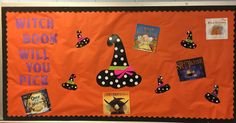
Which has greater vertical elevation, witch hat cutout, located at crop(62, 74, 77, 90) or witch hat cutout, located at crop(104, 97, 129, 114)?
witch hat cutout, located at crop(62, 74, 77, 90)

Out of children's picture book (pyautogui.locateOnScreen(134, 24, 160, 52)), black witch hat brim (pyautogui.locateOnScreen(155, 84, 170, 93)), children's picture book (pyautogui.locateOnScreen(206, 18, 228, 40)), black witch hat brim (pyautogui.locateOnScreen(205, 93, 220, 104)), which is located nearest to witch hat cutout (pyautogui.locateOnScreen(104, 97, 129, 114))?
black witch hat brim (pyautogui.locateOnScreen(155, 84, 170, 93))

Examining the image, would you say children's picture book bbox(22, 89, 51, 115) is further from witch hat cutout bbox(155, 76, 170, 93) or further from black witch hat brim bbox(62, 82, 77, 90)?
witch hat cutout bbox(155, 76, 170, 93)

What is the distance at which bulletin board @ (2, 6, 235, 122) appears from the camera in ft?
6.07

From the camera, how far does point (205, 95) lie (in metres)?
1.85

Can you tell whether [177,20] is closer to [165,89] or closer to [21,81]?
[165,89]

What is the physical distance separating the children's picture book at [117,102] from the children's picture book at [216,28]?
0.69 metres

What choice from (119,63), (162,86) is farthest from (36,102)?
(162,86)

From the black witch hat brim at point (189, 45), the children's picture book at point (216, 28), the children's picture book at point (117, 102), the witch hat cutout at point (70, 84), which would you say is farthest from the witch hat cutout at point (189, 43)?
the witch hat cutout at point (70, 84)

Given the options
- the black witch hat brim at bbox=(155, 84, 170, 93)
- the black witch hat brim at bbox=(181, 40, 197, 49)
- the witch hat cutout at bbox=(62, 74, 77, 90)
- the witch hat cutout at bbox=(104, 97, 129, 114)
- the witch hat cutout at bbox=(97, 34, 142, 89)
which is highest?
the black witch hat brim at bbox=(181, 40, 197, 49)

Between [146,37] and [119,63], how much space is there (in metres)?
0.25

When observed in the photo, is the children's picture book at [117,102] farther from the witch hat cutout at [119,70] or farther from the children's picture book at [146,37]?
the children's picture book at [146,37]

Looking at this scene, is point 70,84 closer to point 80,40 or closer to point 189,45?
point 80,40

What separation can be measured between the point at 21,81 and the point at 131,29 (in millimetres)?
839

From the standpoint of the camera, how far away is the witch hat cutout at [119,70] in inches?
73.9
